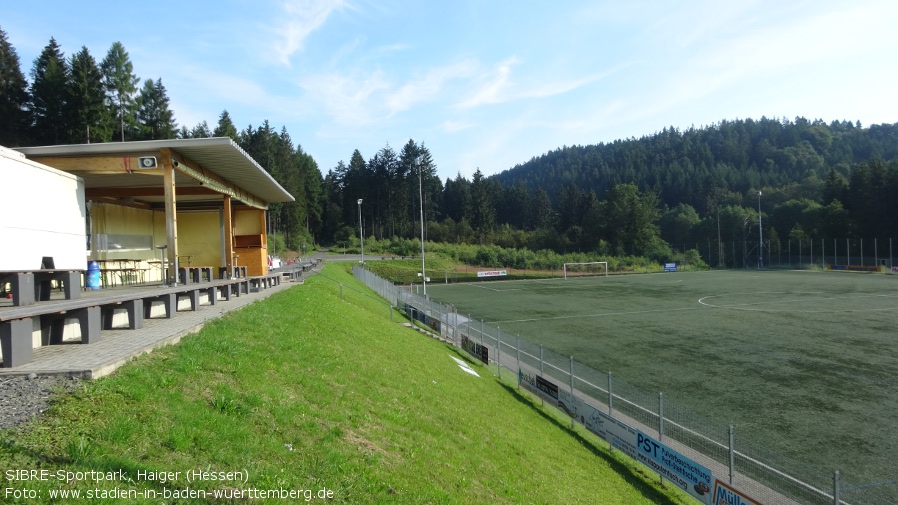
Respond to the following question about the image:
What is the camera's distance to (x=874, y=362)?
763 inches

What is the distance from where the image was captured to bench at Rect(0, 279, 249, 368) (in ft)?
19.0

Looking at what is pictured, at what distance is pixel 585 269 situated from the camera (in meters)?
87.9

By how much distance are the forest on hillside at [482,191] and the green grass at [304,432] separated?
26942mm

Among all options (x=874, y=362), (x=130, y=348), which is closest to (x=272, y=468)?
(x=130, y=348)

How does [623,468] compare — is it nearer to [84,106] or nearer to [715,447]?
Answer: [715,447]

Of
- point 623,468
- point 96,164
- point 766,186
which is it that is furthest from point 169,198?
point 766,186

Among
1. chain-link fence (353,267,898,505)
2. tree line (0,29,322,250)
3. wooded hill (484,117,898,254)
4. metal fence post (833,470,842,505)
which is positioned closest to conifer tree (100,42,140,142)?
tree line (0,29,322,250)

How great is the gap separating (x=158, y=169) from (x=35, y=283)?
5826 millimetres

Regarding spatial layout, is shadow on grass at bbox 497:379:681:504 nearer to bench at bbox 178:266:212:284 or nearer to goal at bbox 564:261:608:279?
bench at bbox 178:266:212:284

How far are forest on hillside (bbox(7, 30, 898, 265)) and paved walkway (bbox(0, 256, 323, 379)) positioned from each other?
1103 inches

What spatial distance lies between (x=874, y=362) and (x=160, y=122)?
65.5 meters

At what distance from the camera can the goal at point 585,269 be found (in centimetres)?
8365

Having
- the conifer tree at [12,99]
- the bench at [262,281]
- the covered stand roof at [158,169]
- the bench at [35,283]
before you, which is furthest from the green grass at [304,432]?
the conifer tree at [12,99]

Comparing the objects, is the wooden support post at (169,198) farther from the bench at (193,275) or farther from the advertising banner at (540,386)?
the advertising banner at (540,386)
